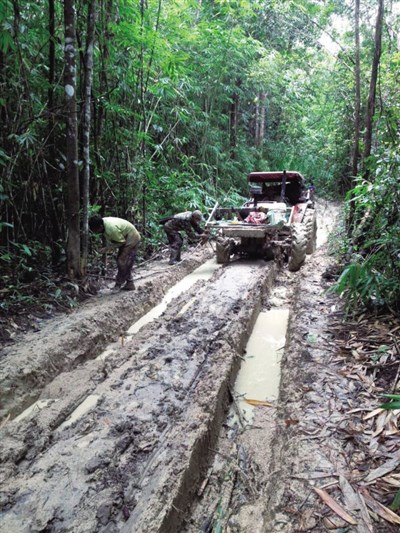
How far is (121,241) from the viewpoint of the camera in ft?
21.1

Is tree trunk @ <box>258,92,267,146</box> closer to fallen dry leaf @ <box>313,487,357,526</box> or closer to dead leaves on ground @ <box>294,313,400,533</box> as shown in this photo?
dead leaves on ground @ <box>294,313,400,533</box>

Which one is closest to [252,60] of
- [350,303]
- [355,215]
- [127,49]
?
[127,49]

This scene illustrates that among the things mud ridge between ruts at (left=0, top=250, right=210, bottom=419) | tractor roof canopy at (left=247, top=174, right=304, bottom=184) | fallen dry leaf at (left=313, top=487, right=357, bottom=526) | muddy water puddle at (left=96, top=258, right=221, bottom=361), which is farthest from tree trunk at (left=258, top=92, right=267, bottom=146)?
fallen dry leaf at (left=313, top=487, right=357, bottom=526)

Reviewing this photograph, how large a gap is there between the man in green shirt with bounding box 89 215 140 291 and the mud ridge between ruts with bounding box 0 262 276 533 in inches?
73.0

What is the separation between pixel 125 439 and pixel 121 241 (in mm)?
3937

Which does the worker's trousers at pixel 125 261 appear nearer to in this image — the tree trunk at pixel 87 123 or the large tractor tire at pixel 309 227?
the tree trunk at pixel 87 123

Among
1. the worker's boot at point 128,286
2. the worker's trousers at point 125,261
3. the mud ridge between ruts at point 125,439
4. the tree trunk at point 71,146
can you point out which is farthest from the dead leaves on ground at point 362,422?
the tree trunk at point 71,146

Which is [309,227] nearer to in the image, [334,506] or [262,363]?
[262,363]

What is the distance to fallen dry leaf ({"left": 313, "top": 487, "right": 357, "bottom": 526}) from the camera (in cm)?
206

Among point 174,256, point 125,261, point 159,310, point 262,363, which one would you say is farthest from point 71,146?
point 262,363

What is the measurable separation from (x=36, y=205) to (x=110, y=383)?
3.55 meters

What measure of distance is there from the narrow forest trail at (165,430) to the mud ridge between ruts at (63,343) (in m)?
0.02

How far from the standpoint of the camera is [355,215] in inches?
268

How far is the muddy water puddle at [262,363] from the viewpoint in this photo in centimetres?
406
